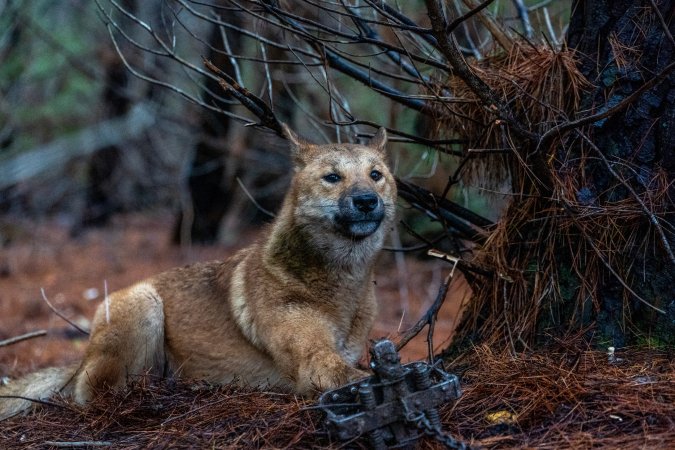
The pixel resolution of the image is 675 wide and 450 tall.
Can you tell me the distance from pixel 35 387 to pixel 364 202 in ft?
8.94

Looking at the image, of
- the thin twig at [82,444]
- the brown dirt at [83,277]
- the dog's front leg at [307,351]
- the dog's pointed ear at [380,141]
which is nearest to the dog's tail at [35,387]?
the brown dirt at [83,277]

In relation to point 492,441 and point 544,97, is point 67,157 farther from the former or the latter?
point 492,441

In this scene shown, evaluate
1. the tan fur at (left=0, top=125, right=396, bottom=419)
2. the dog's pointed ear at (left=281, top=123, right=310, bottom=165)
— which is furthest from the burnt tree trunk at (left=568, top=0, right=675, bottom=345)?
the dog's pointed ear at (left=281, top=123, right=310, bottom=165)

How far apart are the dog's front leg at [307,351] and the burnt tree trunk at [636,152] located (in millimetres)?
1533

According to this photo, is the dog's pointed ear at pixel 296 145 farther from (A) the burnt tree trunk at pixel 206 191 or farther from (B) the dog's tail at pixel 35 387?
(A) the burnt tree trunk at pixel 206 191

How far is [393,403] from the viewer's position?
11.5 ft

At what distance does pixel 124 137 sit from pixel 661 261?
12.2 metres

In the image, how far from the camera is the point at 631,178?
4469 millimetres

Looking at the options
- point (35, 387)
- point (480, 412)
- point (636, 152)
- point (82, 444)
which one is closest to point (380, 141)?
point (636, 152)

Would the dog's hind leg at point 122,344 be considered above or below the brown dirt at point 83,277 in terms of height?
above

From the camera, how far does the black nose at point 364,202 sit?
16.7 feet

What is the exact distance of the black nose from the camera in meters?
5.08

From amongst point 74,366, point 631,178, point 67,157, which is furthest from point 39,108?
point 631,178

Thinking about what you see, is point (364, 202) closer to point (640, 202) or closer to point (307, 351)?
point (307, 351)
